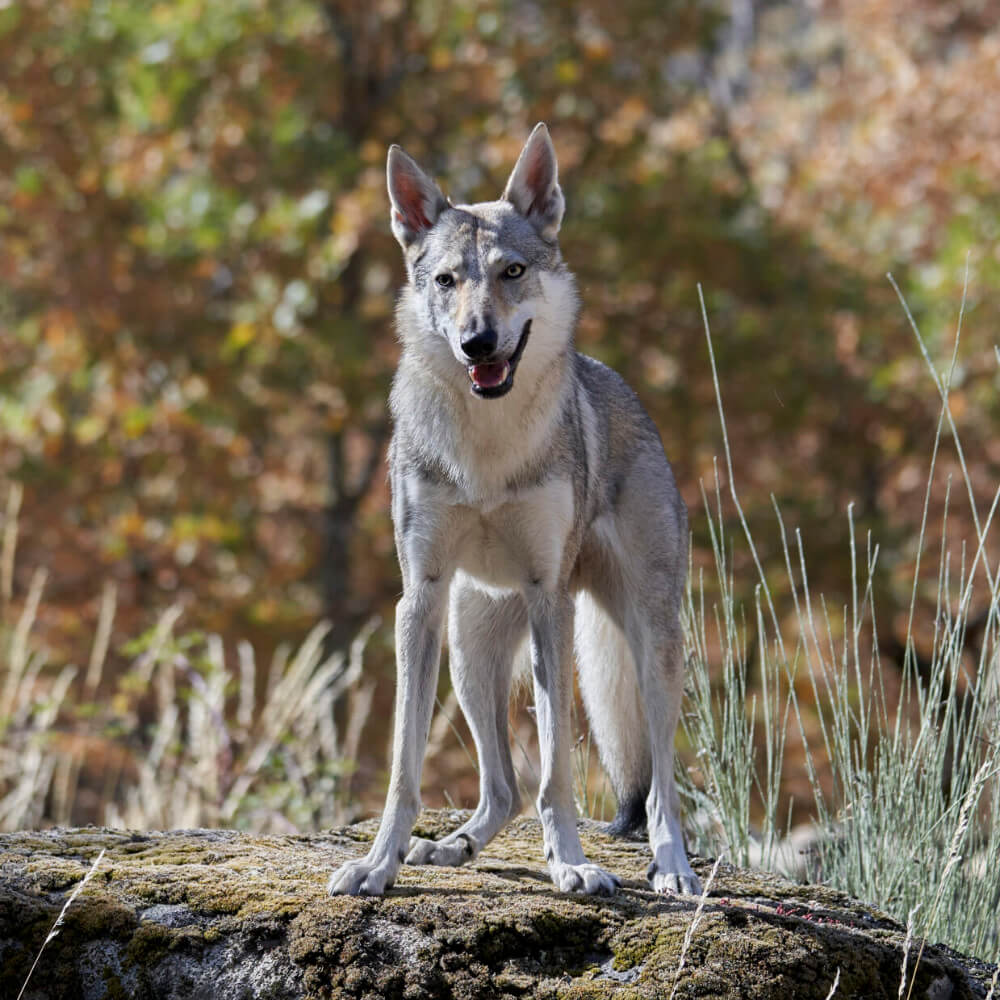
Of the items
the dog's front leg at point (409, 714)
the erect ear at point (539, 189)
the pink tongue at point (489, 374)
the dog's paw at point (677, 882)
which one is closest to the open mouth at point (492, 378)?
the pink tongue at point (489, 374)

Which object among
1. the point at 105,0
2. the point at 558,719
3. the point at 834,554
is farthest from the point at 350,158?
the point at 558,719

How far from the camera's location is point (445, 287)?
13.7 feet

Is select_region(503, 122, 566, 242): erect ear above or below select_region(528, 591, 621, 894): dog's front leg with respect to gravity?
above

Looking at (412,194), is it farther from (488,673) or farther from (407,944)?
(407,944)

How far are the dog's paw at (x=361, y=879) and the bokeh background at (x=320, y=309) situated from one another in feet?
21.1

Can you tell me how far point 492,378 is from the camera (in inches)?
155

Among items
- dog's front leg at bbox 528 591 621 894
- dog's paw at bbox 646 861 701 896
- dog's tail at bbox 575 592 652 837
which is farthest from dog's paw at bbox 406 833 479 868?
dog's tail at bbox 575 592 652 837

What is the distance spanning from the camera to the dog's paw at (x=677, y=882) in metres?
3.97

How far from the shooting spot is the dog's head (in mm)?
3953

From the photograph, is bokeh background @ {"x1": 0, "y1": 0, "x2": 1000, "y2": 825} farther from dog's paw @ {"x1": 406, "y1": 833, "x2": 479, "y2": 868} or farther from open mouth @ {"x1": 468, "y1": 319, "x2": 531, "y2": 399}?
open mouth @ {"x1": 468, "y1": 319, "x2": 531, "y2": 399}

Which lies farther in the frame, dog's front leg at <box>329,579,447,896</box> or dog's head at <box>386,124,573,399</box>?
dog's head at <box>386,124,573,399</box>

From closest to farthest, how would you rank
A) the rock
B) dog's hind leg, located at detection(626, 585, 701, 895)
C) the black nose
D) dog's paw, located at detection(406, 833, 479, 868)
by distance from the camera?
the rock < the black nose < dog's paw, located at detection(406, 833, 479, 868) < dog's hind leg, located at detection(626, 585, 701, 895)

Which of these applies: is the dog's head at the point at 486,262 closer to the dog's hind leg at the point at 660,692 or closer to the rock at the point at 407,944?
the dog's hind leg at the point at 660,692

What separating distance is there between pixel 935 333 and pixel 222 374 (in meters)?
6.78
